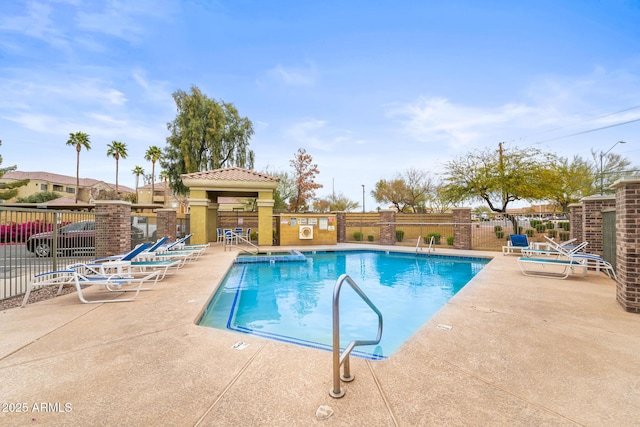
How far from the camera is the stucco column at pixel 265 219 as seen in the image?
15445mm

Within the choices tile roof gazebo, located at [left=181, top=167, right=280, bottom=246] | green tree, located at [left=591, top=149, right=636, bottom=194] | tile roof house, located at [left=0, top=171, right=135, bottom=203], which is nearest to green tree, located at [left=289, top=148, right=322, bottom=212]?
tile roof gazebo, located at [left=181, top=167, right=280, bottom=246]

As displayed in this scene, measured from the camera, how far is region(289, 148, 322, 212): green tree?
97.3 feet

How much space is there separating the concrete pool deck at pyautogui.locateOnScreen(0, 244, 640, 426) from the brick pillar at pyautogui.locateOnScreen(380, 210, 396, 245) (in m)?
12.7

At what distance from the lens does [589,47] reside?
41.6ft

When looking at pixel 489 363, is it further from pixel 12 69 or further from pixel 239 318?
pixel 12 69

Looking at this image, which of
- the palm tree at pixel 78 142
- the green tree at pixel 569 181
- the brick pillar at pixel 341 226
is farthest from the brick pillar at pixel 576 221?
the palm tree at pixel 78 142

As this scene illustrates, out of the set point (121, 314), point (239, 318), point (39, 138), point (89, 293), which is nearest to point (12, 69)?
point (89, 293)

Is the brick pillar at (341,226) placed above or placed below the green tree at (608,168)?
below

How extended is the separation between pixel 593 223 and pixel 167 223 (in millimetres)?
16413

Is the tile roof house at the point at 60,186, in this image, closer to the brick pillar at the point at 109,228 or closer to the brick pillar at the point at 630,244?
the brick pillar at the point at 109,228

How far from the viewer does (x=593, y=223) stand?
325 inches

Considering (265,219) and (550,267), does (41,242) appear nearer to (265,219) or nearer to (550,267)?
(265,219)

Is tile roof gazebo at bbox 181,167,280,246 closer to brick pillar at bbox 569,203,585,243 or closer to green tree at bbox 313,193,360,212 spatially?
brick pillar at bbox 569,203,585,243

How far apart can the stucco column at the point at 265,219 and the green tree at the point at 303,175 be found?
46.1 ft
